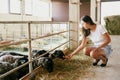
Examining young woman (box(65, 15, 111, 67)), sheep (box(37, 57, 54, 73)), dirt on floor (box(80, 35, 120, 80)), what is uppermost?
young woman (box(65, 15, 111, 67))

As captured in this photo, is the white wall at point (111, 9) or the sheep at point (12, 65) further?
the white wall at point (111, 9)

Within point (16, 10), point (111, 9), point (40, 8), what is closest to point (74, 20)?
point (16, 10)

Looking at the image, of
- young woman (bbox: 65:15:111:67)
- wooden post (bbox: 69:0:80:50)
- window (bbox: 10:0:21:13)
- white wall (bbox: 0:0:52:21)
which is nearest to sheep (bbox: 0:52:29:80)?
young woman (bbox: 65:15:111:67)

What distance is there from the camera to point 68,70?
3.51 meters

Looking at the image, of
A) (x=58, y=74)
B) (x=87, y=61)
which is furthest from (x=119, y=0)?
(x=58, y=74)

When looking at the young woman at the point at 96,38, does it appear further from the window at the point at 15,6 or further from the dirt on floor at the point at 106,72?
the window at the point at 15,6

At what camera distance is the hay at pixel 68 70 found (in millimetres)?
3121

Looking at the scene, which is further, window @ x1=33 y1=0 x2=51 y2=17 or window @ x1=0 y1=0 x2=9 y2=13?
window @ x1=33 y1=0 x2=51 y2=17

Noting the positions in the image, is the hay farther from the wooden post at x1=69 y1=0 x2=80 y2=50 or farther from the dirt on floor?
the wooden post at x1=69 y1=0 x2=80 y2=50

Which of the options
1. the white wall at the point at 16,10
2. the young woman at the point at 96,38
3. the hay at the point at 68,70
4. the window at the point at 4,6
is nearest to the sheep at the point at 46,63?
the hay at the point at 68,70

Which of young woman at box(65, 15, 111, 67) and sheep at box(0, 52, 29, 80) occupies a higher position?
young woman at box(65, 15, 111, 67)

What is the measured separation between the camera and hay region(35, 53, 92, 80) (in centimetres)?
312

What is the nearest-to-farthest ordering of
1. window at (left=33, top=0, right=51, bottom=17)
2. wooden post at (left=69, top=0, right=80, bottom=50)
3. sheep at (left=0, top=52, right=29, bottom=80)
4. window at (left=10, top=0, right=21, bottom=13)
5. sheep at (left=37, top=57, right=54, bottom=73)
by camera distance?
1. sheep at (left=0, top=52, right=29, bottom=80)
2. sheep at (left=37, top=57, right=54, bottom=73)
3. wooden post at (left=69, top=0, right=80, bottom=50)
4. window at (left=10, top=0, right=21, bottom=13)
5. window at (left=33, top=0, right=51, bottom=17)

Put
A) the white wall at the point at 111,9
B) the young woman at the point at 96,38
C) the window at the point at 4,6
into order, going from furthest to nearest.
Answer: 1. the white wall at the point at 111,9
2. the window at the point at 4,6
3. the young woman at the point at 96,38
